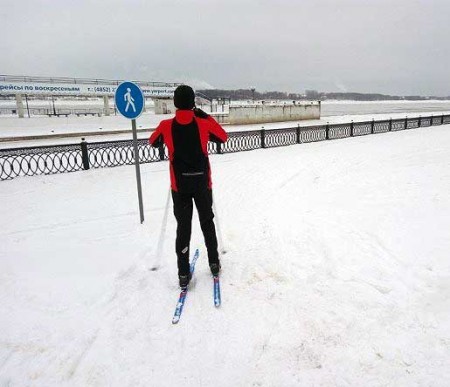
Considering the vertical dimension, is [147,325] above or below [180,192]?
below

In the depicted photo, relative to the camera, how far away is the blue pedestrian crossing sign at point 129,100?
5.72 metres

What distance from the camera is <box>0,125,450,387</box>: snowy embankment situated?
262 cm

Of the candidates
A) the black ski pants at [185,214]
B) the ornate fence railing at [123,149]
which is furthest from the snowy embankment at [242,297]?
the ornate fence railing at [123,149]

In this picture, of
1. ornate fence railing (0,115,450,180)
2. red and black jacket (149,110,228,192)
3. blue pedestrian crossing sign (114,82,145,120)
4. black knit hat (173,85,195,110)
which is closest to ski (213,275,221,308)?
red and black jacket (149,110,228,192)

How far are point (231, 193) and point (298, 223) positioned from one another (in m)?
2.72

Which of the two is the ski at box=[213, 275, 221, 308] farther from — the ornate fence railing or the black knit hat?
the ornate fence railing

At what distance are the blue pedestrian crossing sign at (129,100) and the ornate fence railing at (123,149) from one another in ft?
22.1

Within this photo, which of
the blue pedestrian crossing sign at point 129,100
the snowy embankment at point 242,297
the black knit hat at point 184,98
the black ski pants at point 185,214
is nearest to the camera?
the snowy embankment at point 242,297

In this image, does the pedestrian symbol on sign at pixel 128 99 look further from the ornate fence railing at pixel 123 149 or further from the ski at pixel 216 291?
the ornate fence railing at pixel 123 149

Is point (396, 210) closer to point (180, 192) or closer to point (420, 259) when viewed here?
point (420, 259)

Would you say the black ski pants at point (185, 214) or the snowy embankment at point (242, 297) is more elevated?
the black ski pants at point (185, 214)

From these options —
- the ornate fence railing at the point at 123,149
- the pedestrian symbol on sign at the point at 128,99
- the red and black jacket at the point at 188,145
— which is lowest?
the ornate fence railing at the point at 123,149

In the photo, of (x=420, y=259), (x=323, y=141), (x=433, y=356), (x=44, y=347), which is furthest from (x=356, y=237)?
(x=323, y=141)

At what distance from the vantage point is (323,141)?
20.3 metres
